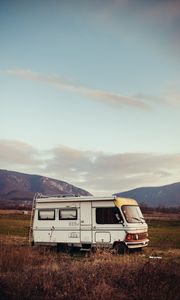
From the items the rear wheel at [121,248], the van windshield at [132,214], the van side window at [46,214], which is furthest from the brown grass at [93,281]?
the van side window at [46,214]

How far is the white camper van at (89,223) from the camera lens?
62.6 feet

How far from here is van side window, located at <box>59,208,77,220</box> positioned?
20422 millimetres

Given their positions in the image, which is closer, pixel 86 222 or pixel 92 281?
pixel 92 281

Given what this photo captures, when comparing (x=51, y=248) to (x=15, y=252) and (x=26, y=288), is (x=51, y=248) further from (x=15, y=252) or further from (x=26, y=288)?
(x=26, y=288)

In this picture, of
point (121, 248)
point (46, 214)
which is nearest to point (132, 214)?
point (121, 248)

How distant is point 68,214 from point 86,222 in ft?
3.76

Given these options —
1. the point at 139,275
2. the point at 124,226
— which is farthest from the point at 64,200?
the point at 139,275

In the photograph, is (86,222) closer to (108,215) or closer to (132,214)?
(108,215)

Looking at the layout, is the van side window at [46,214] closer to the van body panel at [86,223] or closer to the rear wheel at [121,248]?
the van body panel at [86,223]

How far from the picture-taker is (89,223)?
19.9 m

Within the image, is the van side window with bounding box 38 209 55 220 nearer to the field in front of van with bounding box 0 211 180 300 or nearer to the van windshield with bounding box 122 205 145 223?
the van windshield with bounding box 122 205 145 223

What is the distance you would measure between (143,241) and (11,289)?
34.1 ft

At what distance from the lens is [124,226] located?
18938 millimetres

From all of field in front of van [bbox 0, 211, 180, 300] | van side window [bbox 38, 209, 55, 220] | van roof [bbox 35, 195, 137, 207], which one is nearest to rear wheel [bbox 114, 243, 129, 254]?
van roof [bbox 35, 195, 137, 207]
